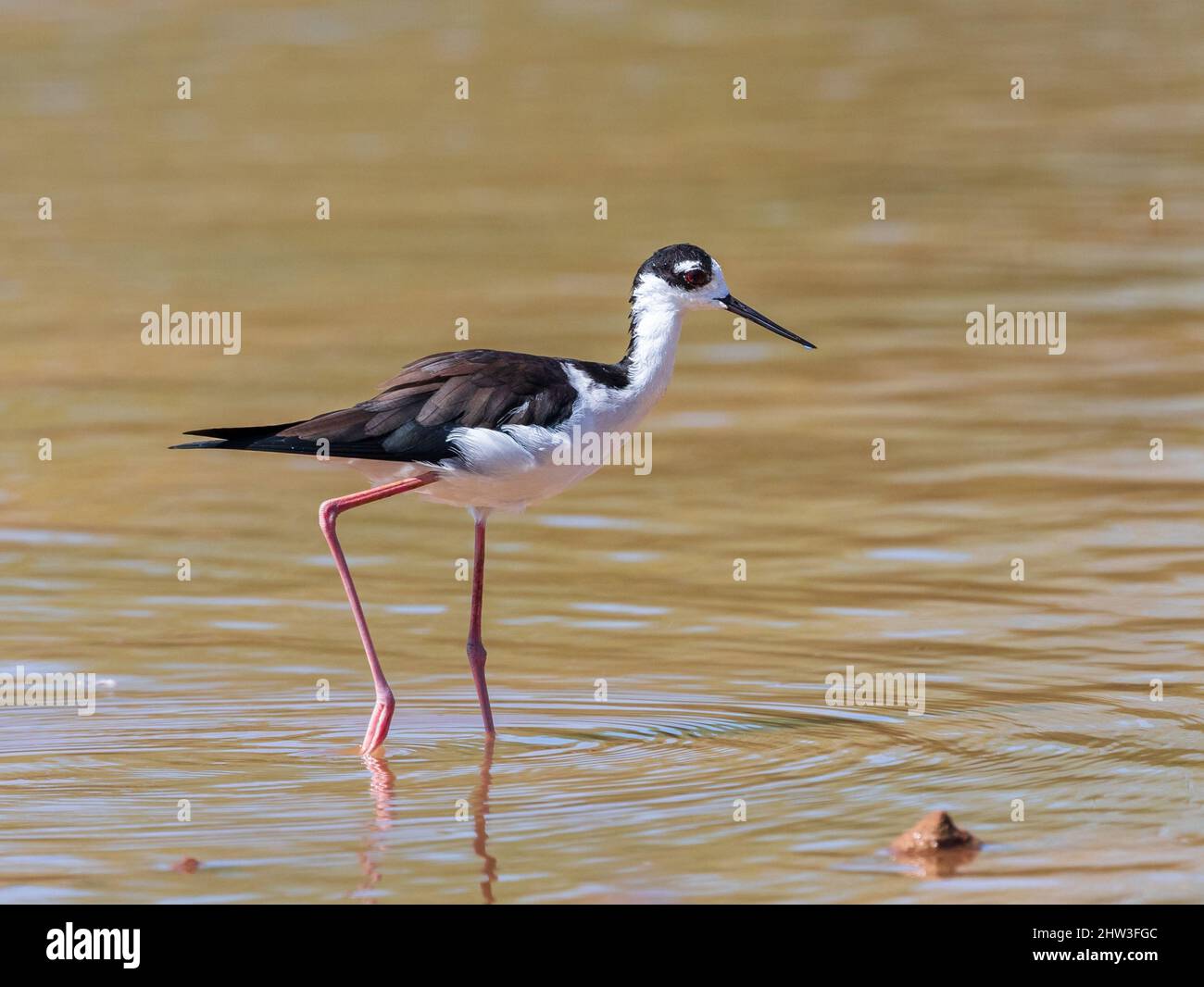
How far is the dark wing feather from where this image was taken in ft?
28.5

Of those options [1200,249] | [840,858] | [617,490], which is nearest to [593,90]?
[1200,249]

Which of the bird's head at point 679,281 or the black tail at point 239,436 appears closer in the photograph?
the black tail at point 239,436

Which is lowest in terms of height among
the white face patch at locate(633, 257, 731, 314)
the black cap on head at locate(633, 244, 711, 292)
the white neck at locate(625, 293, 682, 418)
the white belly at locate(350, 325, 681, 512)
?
the white belly at locate(350, 325, 681, 512)

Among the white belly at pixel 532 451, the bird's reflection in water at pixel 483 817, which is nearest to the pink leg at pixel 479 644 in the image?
the bird's reflection in water at pixel 483 817

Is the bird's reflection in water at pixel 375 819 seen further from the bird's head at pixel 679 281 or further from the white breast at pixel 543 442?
the bird's head at pixel 679 281

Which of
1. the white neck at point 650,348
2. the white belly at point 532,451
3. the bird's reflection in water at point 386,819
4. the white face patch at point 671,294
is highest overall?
the white face patch at point 671,294

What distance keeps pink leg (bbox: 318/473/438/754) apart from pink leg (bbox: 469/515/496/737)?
1.19 feet

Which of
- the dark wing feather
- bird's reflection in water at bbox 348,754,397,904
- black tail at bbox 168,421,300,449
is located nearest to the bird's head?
the dark wing feather

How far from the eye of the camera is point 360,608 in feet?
29.8

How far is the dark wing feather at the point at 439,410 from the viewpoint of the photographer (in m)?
8.68

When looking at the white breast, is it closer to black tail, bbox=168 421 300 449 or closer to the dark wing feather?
the dark wing feather

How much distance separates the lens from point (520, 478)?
8.91 m

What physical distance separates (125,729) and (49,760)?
44cm

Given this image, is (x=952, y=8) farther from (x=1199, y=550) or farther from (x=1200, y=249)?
(x=1199, y=550)
